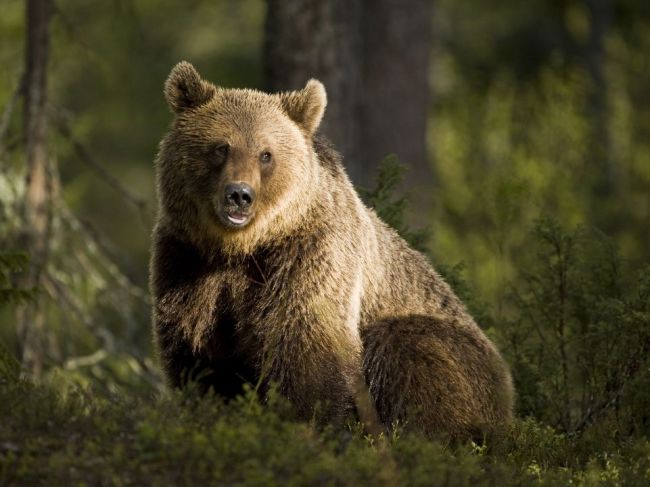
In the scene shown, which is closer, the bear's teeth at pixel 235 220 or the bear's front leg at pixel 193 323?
the bear's teeth at pixel 235 220

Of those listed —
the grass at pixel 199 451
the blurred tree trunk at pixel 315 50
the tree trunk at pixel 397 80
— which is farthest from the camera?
the tree trunk at pixel 397 80

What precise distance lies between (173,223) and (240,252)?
0.43 m

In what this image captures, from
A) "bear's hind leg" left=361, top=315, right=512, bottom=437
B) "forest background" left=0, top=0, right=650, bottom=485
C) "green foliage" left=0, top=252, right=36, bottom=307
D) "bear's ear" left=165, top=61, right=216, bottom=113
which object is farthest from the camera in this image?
"bear's ear" left=165, top=61, right=216, bottom=113

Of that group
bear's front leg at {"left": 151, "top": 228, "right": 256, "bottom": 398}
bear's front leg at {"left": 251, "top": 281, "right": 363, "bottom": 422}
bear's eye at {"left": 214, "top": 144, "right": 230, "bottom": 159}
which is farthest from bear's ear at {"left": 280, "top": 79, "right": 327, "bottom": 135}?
bear's front leg at {"left": 251, "top": 281, "right": 363, "bottom": 422}

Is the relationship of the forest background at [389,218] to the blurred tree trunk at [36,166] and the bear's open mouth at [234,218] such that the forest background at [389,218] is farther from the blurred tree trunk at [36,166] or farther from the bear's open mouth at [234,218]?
the bear's open mouth at [234,218]

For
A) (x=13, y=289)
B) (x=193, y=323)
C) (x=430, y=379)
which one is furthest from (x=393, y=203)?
(x=13, y=289)

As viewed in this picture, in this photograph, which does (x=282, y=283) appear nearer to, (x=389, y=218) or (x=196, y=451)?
(x=196, y=451)

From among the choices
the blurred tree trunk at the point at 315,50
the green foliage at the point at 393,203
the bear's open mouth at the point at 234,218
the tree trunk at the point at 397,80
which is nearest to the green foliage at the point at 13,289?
the bear's open mouth at the point at 234,218

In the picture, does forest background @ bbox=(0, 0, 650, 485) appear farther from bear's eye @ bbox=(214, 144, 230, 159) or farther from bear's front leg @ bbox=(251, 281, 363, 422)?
bear's eye @ bbox=(214, 144, 230, 159)

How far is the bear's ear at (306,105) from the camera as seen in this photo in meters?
7.03

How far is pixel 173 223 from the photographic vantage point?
22.3ft

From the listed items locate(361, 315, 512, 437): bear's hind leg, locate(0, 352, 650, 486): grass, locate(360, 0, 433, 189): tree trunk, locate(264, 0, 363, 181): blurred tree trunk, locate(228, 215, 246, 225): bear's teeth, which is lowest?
locate(0, 352, 650, 486): grass

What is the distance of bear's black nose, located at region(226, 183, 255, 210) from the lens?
6359 millimetres

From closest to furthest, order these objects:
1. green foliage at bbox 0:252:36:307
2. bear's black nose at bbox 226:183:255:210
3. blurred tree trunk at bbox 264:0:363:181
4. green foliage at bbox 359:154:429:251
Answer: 1. bear's black nose at bbox 226:183:255:210
2. green foliage at bbox 0:252:36:307
3. green foliage at bbox 359:154:429:251
4. blurred tree trunk at bbox 264:0:363:181
